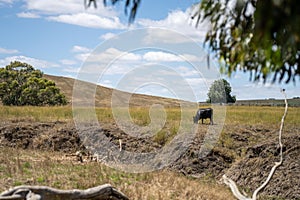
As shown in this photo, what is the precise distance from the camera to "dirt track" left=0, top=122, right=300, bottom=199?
47.8 feet

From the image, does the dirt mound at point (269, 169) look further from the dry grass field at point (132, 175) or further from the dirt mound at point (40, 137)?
the dirt mound at point (40, 137)

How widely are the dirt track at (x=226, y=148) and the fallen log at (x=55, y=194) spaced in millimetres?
6543

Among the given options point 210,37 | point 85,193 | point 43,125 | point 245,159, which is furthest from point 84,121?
point 210,37

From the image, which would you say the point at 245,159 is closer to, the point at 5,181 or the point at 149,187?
the point at 149,187

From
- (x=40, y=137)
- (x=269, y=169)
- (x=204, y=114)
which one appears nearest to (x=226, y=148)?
(x=269, y=169)

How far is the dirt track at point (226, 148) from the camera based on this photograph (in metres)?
14.6

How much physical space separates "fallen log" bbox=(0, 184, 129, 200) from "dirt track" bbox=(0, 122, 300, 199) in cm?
654

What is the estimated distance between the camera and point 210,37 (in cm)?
468

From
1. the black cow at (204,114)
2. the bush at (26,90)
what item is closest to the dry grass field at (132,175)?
the black cow at (204,114)

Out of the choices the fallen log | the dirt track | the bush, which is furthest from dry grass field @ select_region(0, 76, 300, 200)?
the bush

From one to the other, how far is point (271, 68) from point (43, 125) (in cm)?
1727

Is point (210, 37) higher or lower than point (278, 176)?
higher

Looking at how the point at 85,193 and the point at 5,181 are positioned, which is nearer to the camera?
the point at 85,193

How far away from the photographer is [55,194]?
8.41 metres
